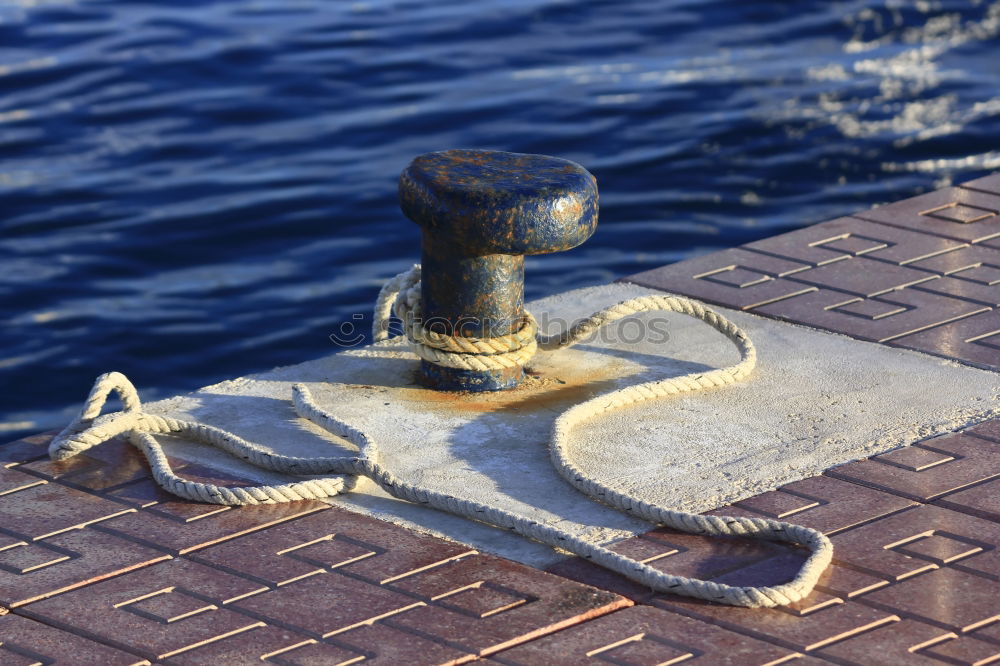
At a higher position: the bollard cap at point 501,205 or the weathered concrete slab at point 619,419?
the bollard cap at point 501,205

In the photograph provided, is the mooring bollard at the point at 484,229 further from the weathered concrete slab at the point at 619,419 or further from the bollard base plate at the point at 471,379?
the weathered concrete slab at the point at 619,419

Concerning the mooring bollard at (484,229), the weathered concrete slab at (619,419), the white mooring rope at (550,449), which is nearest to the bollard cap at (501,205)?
the mooring bollard at (484,229)

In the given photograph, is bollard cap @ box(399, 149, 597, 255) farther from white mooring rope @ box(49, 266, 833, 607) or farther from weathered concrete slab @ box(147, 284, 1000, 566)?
weathered concrete slab @ box(147, 284, 1000, 566)

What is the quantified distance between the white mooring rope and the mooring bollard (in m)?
0.08

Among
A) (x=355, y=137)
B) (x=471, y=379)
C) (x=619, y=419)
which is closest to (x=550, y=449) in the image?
(x=619, y=419)

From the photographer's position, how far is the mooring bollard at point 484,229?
4.33m

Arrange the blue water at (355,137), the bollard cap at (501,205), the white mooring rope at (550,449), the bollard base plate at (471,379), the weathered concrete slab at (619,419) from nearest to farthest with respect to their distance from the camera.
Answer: the white mooring rope at (550,449)
the weathered concrete slab at (619,419)
the bollard cap at (501,205)
the bollard base plate at (471,379)
the blue water at (355,137)

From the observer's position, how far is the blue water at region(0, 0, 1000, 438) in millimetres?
7441

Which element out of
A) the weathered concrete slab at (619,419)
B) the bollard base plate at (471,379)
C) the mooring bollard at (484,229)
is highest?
the mooring bollard at (484,229)

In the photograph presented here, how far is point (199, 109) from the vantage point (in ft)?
32.3

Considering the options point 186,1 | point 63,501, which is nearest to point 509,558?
point 63,501

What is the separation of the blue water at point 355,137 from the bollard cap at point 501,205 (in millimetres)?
2683

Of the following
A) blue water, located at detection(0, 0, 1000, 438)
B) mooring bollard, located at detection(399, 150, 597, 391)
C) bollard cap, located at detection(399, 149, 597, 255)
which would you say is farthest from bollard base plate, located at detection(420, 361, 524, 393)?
blue water, located at detection(0, 0, 1000, 438)

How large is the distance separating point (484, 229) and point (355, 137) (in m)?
5.29
